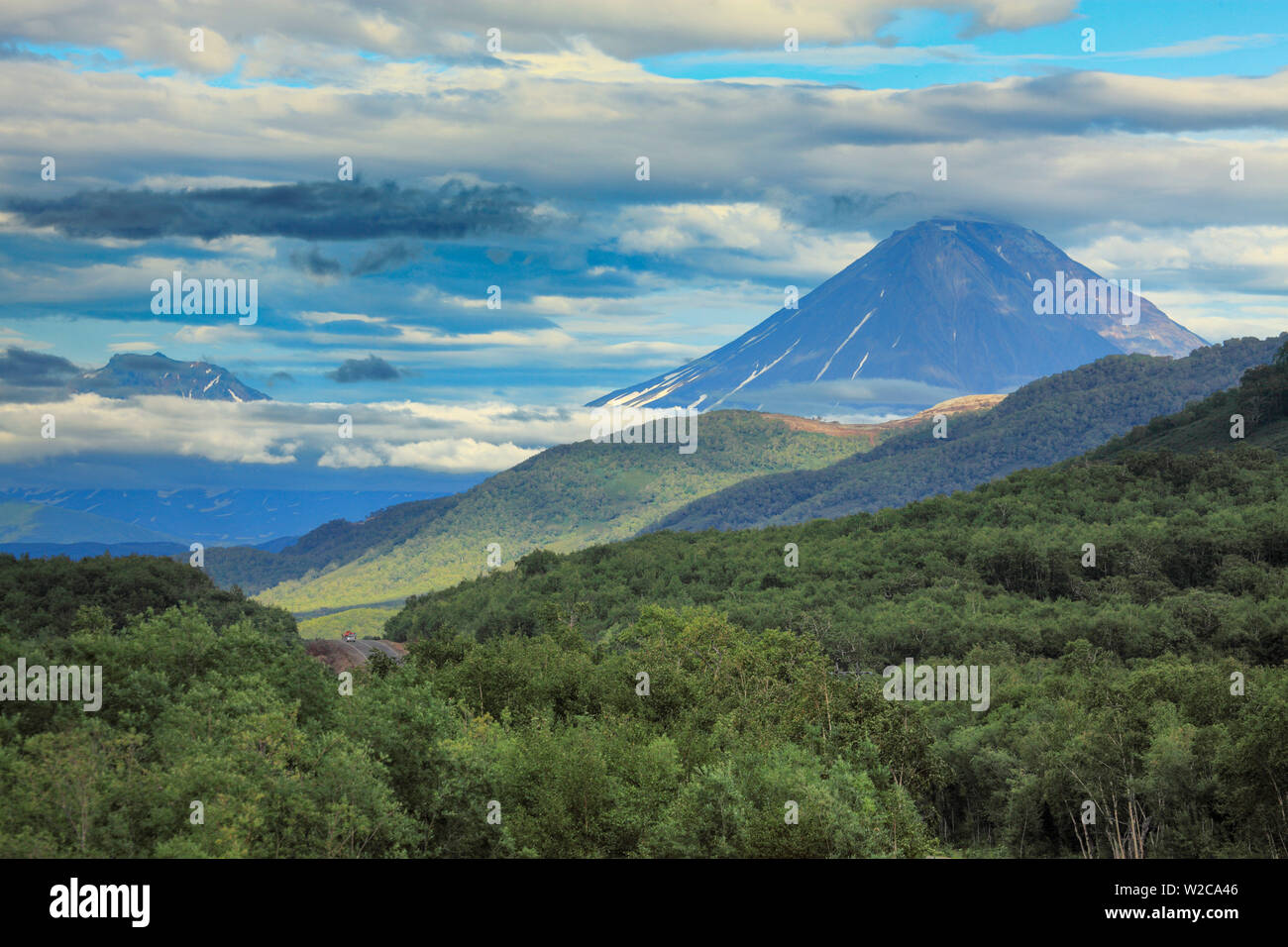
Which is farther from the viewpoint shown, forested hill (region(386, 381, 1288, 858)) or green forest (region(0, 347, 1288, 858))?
forested hill (region(386, 381, 1288, 858))

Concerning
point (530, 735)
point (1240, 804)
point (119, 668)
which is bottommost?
point (1240, 804)

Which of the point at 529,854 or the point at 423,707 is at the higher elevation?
the point at 423,707

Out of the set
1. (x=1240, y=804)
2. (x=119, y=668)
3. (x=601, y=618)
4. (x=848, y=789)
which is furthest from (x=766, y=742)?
(x=601, y=618)

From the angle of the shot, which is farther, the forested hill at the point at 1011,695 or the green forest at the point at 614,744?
the forested hill at the point at 1011,695

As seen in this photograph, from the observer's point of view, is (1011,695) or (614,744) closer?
(614,744)

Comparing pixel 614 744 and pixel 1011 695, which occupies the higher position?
pixel 614 744
